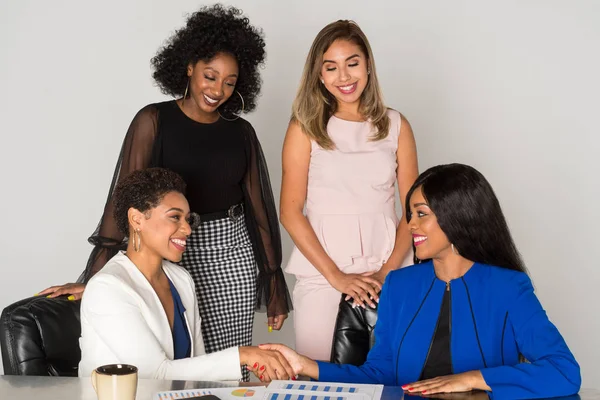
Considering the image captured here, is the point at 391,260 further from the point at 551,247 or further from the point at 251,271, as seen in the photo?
the point at 551,247

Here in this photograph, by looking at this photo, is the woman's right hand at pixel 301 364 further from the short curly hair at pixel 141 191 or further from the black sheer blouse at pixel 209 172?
the black sheer blouse at pixel 209 172

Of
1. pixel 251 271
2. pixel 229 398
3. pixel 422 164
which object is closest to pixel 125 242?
pixel 251 271

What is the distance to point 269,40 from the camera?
16.7 ft

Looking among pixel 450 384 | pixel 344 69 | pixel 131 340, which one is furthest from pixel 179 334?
pixel 344 69

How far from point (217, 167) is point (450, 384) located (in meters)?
1.64

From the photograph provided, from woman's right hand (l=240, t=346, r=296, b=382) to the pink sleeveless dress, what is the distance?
80 centimetres

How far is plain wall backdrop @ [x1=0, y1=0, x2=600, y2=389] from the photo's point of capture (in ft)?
16.5

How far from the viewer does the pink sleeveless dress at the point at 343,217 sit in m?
3.36

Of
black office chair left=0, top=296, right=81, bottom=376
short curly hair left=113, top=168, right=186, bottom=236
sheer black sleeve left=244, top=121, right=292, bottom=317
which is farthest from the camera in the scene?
sheer black sleeve left=244, top=121, right=292, bottom=317

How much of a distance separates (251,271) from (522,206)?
2.19 metres

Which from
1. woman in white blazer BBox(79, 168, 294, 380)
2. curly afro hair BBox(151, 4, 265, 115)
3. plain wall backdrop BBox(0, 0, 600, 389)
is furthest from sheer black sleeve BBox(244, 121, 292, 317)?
plain wall backdrop BBox(0, 0, 600, 389)

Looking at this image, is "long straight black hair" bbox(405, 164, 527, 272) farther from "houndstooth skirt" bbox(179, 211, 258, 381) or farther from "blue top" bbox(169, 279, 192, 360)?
"houndstooth skirt" bbox(179, 211, 258, 381)

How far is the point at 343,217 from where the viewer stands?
11.1ft

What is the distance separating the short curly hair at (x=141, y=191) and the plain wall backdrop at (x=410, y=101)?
2.22 meters
